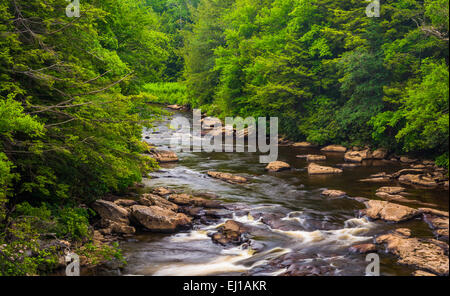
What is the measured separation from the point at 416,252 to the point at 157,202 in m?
8.34

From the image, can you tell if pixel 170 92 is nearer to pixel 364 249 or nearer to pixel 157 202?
pixel 157 202

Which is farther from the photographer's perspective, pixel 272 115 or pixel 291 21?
pixel 272 115

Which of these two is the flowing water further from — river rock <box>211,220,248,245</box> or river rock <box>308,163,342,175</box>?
river rock <box>308,163,342,175</box>

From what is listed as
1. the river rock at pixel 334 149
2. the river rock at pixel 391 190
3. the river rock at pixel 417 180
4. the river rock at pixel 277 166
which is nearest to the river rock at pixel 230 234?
the river rock at pixel 391 190

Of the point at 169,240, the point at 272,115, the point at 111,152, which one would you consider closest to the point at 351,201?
the point at 169,240

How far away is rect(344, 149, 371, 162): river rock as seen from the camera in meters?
23.2

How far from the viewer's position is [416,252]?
32.9 ft

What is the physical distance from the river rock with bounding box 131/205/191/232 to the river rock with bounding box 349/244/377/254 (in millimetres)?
5026

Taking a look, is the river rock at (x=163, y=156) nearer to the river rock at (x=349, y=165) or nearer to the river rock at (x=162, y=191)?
the river rock at (x=162, y=191)

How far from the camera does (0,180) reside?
25.6 feet

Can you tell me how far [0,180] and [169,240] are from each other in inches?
206

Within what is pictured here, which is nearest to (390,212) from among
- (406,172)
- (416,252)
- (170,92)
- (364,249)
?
(364,249)

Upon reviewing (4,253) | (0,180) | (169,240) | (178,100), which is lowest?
(169,240)

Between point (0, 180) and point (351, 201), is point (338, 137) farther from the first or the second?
point (0, 180)
